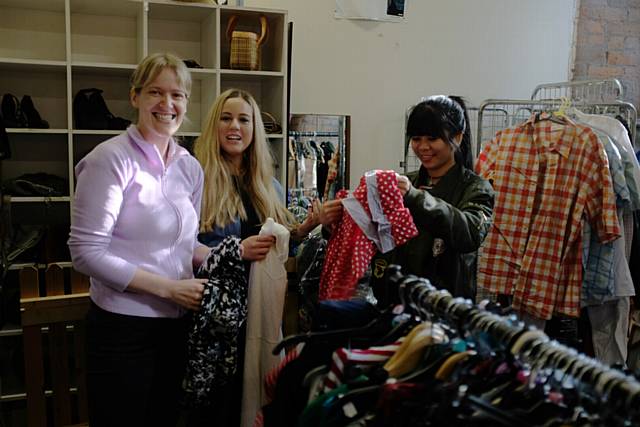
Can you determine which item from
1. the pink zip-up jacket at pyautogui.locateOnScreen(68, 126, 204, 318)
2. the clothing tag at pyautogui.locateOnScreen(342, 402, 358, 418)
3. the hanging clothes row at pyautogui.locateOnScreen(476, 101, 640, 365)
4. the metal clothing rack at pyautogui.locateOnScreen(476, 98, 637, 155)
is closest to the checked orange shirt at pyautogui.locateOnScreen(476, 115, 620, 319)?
the hanging clothes row at pyautogui.locateOnScreen(476, 101, 640, 365)

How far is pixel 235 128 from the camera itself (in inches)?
77.0

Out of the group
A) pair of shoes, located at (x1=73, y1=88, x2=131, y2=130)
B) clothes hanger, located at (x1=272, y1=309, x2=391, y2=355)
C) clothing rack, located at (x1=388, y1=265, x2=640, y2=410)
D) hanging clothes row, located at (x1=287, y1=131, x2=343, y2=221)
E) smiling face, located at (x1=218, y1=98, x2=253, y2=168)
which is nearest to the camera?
clothing rack, located at (x1=388, y1=265, x2=640, y2=410)

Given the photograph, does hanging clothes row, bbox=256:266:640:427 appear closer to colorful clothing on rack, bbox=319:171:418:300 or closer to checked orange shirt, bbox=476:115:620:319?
colorful clothing on rack, bbox=319:171:418:300

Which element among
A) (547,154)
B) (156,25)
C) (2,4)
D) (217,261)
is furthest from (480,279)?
(2,4)

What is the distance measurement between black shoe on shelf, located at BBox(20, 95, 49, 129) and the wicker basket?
949 millimetres

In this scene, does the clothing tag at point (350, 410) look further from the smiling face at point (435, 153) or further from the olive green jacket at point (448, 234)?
the smiling face at point (435, 153)

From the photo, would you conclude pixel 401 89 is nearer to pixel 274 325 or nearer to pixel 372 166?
pixel 372 166

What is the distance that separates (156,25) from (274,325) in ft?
6.94

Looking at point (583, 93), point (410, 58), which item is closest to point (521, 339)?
point (410, 58)

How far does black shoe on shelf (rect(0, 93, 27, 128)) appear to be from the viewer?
2.74m

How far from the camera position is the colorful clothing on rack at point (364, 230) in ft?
4.84

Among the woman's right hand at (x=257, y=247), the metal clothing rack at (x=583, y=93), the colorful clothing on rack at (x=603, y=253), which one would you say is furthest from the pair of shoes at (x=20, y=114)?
the metal clothing rack at (x=583, y=93)

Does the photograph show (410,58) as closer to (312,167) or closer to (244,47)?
(312,167)

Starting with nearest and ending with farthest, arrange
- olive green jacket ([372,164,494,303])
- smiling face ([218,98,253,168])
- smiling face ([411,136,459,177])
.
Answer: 1. olive green jacket ([372,164,494,303])
2. smiling face ([411,136,459,177])
3. smiling face ([218,98,253,168])
